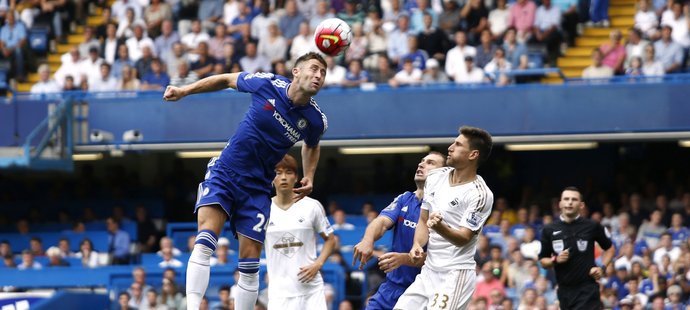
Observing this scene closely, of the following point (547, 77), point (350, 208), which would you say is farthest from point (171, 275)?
point (547, 77)

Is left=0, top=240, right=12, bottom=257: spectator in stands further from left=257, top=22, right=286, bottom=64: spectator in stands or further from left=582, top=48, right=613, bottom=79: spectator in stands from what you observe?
left=582, top=48, right=613, bottom=79: spectator in stands

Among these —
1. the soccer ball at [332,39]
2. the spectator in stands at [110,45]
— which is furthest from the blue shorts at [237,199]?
the spectator in stands at [110,45]

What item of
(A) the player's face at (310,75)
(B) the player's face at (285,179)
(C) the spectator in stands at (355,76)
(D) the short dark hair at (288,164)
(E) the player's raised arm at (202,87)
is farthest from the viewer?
(C) the spectator in stands at (355,76)

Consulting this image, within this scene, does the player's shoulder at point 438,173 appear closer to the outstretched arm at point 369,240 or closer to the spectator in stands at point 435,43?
the outstretched arm at point 369,240

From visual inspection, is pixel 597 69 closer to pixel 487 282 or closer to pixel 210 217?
pixel 487 282

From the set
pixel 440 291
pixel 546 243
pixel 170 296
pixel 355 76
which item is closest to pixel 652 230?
pixel 355 76

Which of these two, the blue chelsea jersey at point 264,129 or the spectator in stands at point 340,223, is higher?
the blue chelsea jersey at point 264,129

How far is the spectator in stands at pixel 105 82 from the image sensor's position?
2325 cm

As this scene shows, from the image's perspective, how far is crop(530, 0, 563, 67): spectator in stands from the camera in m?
21.8

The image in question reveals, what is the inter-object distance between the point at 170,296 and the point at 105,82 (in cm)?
634

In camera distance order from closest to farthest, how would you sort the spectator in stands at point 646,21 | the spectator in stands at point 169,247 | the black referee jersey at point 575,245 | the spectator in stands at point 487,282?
1. the black referee jersey at point 575,245
2. the spectator in stands at point 487,282
3. the spectator in stands at point 169,247
4. the spectator in stands at point 646,21

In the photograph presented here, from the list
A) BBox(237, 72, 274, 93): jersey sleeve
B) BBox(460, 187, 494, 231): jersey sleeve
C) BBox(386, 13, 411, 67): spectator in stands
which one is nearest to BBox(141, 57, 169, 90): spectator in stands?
BBox(386, 13, 411, 67): spectator in stands

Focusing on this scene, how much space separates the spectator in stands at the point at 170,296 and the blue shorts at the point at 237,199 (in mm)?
7171

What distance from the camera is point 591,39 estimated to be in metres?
23.0
